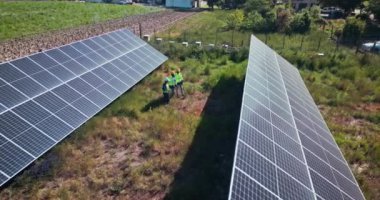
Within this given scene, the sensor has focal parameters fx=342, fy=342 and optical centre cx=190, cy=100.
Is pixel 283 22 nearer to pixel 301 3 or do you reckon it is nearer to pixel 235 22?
pixel 235 22

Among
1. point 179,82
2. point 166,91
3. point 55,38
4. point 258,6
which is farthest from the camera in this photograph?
point 258,6

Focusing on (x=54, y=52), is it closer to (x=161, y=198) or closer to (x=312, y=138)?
(x=161, y=198)

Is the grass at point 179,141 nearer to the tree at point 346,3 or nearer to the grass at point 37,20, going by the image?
Result: the grass at point 37,20

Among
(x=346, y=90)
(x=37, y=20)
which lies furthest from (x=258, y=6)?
(x=346, y=90)

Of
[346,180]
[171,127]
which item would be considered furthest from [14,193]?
[346,180]

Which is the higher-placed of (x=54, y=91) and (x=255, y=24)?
(x=54, y=91)

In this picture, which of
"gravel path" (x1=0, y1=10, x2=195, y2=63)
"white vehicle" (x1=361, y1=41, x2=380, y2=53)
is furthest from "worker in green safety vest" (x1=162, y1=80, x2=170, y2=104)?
"white vehicle" (x1=361, y1=41, x2=380, y2=53)
